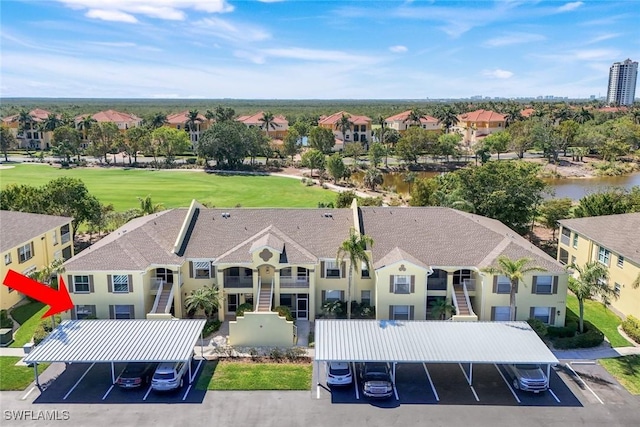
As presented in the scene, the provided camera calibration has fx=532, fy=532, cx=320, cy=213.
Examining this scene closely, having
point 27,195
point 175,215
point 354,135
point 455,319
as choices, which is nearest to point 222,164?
point 354,135

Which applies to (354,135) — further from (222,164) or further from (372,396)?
(372,396)

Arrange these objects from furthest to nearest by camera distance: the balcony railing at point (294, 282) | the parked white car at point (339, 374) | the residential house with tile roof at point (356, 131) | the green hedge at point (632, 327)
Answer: the residential house with tile roof at point (356, 131) → the balcony railing at point (294, 282) → the green hedge at point (632, 327) → the parked white car at point (339, 374)

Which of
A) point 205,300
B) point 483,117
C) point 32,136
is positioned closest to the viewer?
point 205,300

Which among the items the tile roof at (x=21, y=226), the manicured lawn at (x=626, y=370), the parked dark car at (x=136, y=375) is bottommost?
the manicured lawn at (x=626, y=370)

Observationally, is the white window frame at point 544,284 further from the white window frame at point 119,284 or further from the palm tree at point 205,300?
the white window frame at point 119,284

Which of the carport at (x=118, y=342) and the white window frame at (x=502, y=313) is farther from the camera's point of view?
the white window frame at (x=502, y=313)

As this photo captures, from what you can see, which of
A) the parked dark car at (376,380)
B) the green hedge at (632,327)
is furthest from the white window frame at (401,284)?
the green hedge at (632,327)

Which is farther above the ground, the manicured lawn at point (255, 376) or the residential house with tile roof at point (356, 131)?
the residential house with tile roof at point (356, 131)

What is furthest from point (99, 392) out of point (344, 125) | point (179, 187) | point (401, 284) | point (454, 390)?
point (344, 125)

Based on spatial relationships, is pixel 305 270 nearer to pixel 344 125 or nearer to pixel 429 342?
pixel 429 342
